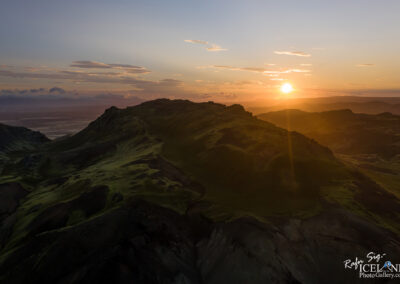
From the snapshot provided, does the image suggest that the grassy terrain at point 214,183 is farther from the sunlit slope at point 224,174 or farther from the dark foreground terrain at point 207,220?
the dark foreground terrain at point 207,220

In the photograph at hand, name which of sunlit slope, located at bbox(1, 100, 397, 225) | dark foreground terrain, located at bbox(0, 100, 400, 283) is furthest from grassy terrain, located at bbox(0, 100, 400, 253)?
dark foreground terrain, located at bbox(0, 100, 400, 283)

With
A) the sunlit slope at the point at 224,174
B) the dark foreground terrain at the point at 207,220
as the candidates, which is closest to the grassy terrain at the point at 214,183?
the sunlit slope at the point at 224,174

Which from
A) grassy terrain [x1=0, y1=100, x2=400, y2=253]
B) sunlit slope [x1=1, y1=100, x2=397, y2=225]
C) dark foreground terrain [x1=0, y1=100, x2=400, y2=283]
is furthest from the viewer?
sunlit slope [x1=1, y1=100, x2=397, y2=225]

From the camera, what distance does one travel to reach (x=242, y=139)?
88.4 meters

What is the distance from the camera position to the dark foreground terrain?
3522 cm

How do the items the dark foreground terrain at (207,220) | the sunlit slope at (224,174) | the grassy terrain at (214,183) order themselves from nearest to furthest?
the dark foreground terrain at (207,220) < the grassy terrain at (214,183) < the sunlit slope at (224,174)

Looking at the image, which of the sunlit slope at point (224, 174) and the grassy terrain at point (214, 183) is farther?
the sunlit slope at point (224, 174)

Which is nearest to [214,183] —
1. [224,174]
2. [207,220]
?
[224,174]

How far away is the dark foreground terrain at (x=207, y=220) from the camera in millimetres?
35219

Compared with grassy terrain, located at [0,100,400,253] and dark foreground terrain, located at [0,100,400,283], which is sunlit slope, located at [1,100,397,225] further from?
dark foreground terrain, located at [0,100,400,283]

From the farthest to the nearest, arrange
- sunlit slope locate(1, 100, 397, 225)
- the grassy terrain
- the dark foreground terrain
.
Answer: sunlit slope locate(1, 100, 397, 225), the grassy terrain, the dark foreground terrain

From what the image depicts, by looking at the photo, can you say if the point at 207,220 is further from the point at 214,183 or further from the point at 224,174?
the point at 224,174

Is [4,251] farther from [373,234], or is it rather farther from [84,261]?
[373,234]

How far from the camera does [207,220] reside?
45.8m
